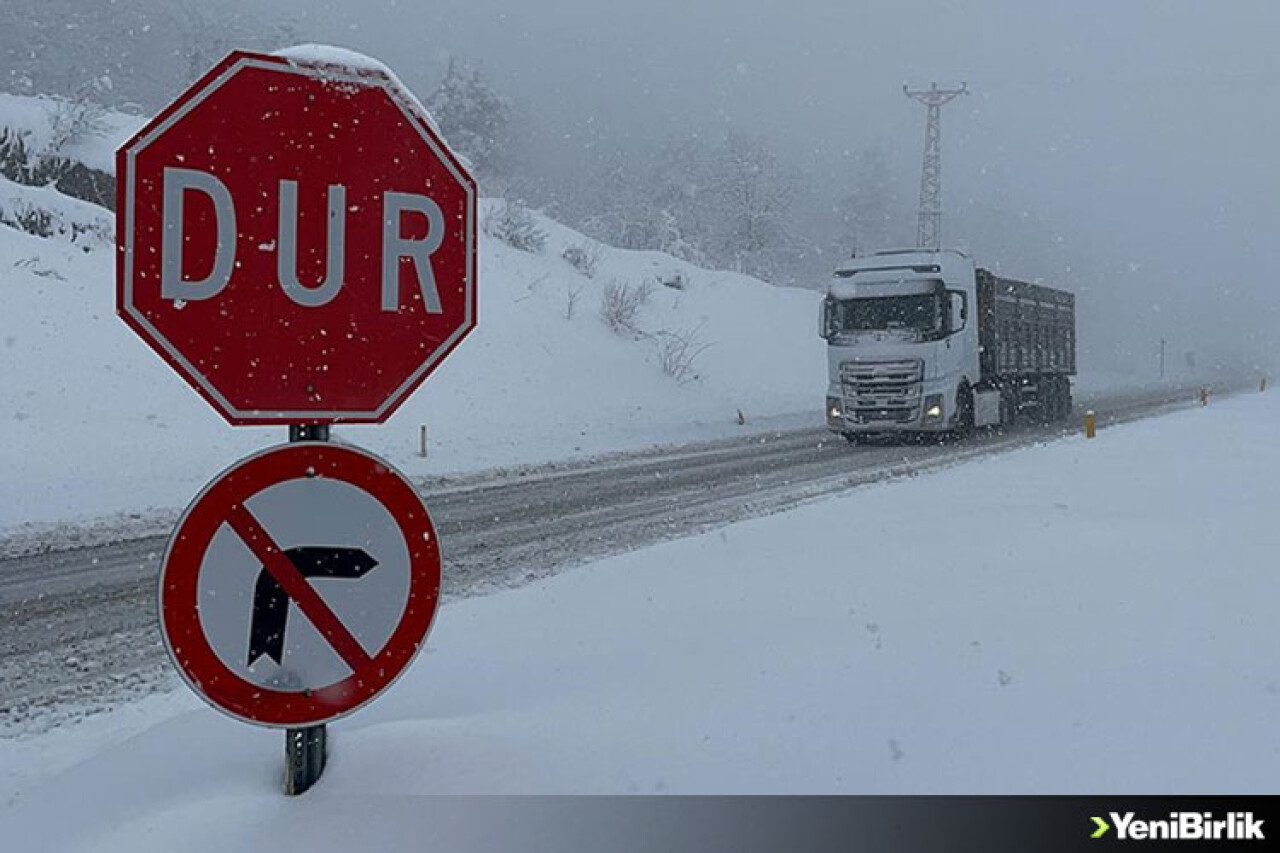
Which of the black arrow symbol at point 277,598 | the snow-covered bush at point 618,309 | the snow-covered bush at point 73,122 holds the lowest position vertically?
the black arrow symbol at point 277,598

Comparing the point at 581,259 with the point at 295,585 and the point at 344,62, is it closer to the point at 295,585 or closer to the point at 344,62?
the point at 344,62

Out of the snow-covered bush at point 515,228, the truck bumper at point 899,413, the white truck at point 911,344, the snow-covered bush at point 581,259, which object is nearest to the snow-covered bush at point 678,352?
the snow-covered bush at point 581,259

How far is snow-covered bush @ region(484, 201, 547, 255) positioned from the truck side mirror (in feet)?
55.2

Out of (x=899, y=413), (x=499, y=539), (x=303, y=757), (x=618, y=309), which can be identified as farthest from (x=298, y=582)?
(x=618, y=309)

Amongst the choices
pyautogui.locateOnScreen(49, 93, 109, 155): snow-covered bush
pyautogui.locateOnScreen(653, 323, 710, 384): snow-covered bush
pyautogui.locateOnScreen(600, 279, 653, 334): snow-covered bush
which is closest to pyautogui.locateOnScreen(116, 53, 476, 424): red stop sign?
pyautogui.locateOnScreen(49, 93, 109, 155): snow-covered bush

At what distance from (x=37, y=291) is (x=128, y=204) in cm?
1894

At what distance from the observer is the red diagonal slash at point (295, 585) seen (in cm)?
260

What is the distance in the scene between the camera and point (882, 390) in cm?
2045

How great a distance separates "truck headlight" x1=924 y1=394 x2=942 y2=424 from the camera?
66.1ft

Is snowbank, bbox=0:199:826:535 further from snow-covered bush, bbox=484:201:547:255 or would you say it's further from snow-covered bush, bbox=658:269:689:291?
snow-covered bush, bbox=484:201:547:255

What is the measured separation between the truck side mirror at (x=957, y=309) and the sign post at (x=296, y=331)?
18769 millimetres

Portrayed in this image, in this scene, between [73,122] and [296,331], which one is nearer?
[296,331]

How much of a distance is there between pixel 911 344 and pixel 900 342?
219 mm

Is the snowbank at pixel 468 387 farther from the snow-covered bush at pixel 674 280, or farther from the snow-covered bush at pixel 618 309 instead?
the snow-covered bush at pixel 618 309
